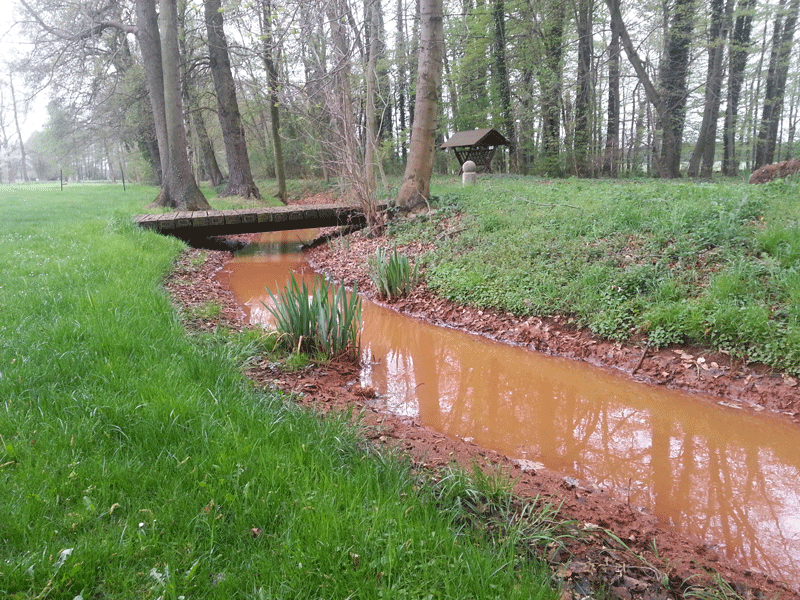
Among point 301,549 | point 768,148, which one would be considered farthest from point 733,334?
point 768,148

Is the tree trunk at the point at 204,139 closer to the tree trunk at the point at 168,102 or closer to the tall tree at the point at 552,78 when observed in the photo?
the tree trunk at the point at 168,102

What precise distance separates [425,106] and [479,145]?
25.8ft

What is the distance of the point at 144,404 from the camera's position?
110 inches

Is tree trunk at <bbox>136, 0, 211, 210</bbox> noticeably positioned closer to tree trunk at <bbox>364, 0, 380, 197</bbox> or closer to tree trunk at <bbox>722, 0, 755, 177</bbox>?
tree trunk at <bbox>364, 0, 380, 197</bbox>

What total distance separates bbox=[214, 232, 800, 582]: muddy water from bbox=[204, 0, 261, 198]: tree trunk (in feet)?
42.6

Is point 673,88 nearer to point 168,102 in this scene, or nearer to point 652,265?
point 652,265

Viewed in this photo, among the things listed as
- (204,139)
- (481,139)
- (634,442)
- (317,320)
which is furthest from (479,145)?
(634,442)

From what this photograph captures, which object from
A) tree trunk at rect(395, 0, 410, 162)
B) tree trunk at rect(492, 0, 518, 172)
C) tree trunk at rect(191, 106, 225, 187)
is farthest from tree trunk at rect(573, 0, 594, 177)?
tree trunk at rect(191, 106, 225, 187)

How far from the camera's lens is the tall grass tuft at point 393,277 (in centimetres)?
728

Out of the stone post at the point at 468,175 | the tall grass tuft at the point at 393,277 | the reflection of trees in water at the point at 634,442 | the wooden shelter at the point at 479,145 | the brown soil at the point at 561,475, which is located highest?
the wooden shelter at the point at 479,145

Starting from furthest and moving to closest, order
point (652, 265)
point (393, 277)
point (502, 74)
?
point (502, 74) < point (393, 277) < point (652, 265)

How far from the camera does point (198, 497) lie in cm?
218

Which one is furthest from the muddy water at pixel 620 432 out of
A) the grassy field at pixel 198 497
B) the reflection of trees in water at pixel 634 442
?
the grassy field at pixel 198 497

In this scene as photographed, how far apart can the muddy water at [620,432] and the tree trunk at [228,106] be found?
1298 cm
